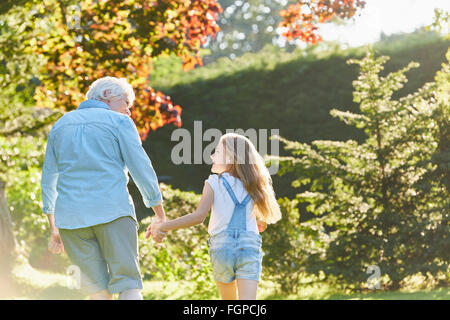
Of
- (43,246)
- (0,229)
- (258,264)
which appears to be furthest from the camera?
(43,246)

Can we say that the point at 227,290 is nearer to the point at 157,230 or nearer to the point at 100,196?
the point at 157,230

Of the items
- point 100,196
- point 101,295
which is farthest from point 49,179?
point 101,295

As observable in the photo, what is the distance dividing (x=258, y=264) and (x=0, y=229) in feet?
17.8

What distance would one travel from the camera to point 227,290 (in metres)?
3.42

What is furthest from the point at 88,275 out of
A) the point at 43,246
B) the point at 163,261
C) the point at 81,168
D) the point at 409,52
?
the point at 409,52

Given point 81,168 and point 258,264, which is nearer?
point 81,168

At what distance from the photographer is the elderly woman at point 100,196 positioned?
9.71 feet

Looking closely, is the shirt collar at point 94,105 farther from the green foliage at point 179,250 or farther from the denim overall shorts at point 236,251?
the green foliage at point 179,250

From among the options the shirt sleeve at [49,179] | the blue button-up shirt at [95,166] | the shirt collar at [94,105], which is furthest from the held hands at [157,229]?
the shirt collar at [94,105]

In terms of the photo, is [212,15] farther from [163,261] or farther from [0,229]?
[0,229]

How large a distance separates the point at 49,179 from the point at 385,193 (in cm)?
464

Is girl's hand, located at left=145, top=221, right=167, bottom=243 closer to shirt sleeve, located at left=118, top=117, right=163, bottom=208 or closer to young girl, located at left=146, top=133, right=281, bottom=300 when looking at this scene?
young girl, located at left=146, top=133, right=281, bottom=300

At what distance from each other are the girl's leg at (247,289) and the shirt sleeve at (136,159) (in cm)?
69

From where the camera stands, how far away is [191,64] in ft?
23.2
